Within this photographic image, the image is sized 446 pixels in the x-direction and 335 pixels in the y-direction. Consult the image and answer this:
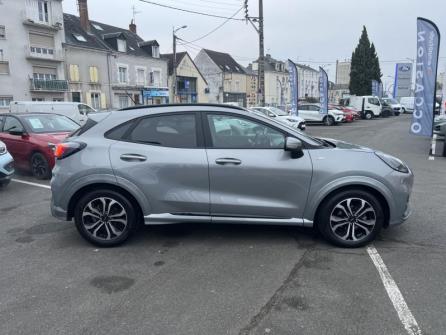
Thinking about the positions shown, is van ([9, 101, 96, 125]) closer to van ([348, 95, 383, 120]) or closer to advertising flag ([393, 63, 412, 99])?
van ([348, 95, 383, 120])

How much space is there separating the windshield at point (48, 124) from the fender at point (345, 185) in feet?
22.2

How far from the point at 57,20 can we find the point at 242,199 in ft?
113

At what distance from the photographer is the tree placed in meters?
51.3

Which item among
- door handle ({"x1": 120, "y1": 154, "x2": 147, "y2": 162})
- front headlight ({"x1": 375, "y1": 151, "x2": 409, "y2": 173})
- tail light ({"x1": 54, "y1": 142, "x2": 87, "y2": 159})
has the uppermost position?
tail light ({"x1": 54, "y1": 142, "x2": 87, "y2": 159})

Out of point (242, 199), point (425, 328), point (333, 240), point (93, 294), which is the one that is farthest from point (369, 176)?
point (93, 294)

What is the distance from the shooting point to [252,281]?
3.62 meters

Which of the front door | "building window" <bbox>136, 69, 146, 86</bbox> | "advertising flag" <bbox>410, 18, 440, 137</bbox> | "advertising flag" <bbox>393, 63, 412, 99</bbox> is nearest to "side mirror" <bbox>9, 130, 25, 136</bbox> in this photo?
the front door

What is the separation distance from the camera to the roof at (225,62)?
62.2 m

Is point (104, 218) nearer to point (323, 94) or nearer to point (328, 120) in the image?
point (328, 120)

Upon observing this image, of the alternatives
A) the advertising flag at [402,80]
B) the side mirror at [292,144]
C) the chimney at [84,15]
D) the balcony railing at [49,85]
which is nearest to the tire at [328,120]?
the balcony railing at [49,85]

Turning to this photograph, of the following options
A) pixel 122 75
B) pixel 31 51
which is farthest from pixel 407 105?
pixel 31 51

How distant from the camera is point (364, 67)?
51.3 metres

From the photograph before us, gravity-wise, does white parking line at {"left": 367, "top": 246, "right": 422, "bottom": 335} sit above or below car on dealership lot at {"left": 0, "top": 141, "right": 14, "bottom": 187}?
below

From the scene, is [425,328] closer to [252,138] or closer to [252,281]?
[252,281]
